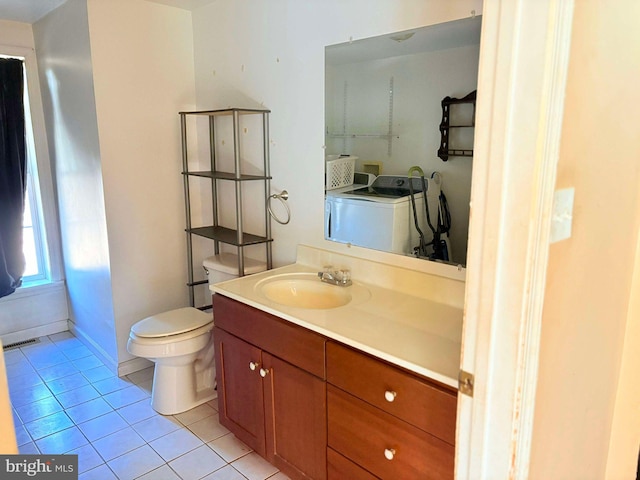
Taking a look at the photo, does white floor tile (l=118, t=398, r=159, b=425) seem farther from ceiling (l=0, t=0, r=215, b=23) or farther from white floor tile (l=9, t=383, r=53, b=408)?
ceiling (l=0, t=0, r=215, b=23)

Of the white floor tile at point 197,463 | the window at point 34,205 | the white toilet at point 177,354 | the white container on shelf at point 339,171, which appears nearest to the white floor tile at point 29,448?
the white toilet at point 177,354

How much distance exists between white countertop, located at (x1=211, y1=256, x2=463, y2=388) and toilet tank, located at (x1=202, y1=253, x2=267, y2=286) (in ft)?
1.52

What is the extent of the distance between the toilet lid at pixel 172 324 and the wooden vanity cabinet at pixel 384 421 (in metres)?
1.05

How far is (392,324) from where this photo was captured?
5.30ft

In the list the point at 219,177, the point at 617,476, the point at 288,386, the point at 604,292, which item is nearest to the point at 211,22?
the point at 219,177

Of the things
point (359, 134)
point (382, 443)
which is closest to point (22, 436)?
point (382, 443)

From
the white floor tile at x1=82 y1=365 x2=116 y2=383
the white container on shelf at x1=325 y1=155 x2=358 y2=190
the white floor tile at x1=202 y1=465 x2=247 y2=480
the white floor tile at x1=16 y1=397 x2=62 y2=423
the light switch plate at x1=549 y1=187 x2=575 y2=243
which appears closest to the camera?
the light switch plate at x1=549 y1=187 x2=575 y2=243

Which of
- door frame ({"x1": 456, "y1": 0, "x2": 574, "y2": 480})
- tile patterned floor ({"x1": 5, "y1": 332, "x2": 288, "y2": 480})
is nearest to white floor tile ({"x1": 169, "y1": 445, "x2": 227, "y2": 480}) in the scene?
tile patterned floor ({"x1": 5, "y1": 332, "x2": 288, "y2": 480})

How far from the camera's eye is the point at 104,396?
265 cm

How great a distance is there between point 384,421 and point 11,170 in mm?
2999

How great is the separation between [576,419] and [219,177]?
1951mm

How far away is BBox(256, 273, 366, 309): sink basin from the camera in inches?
80.5

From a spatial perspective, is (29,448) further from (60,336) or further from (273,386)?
(60,336)

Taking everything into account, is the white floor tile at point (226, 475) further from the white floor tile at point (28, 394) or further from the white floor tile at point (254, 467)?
the white floor tile at point (28, 394)
